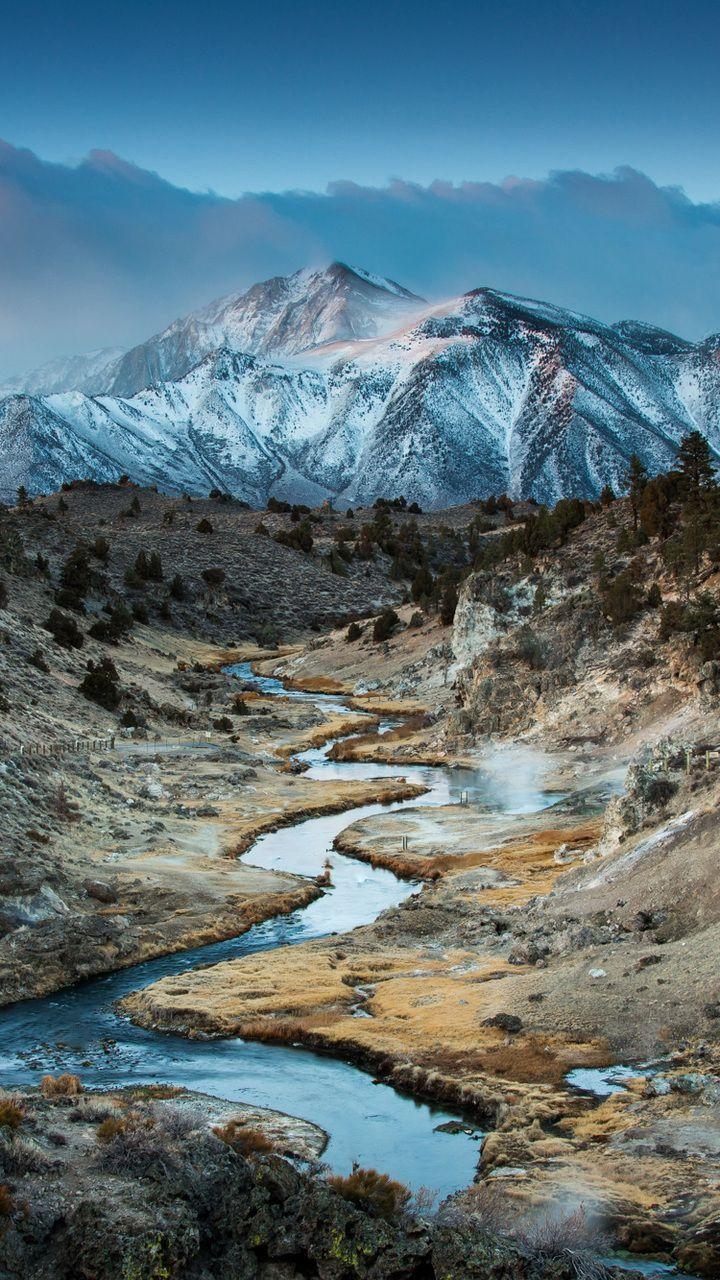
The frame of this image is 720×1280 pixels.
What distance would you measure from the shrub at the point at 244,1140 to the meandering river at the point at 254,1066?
79.6 inches

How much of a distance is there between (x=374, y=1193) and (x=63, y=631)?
215 ft

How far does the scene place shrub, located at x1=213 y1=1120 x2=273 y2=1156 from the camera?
19609 mm

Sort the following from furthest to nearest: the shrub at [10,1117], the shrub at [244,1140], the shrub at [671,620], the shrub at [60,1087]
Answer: the shrub at [671,620] → the shrub at [60,1087] → the shrub at [244,1140] → the shrub at [10,1117]

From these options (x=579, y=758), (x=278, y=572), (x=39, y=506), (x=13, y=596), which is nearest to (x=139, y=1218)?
(x=579, y=758)

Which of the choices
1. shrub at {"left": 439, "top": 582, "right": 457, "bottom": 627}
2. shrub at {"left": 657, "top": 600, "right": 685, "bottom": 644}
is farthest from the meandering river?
shrub at {"left": 439, "top": 582, "right": 457, "bottom": 627}

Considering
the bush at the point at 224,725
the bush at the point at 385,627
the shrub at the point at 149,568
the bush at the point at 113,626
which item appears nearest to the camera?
the bush at the point at 224,725

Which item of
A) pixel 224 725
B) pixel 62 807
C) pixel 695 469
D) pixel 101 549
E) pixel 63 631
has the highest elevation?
pixel 695 469

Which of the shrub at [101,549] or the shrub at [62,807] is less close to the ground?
the shrub at [101,549]

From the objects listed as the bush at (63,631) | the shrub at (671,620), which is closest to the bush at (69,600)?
the bush at (63,631)

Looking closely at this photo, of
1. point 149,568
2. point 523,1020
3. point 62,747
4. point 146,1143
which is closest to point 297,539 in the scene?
point 149,568

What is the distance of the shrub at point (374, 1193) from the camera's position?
17.5 m

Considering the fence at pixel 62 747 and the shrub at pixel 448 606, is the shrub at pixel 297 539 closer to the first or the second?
the shrub at pixel 448 606

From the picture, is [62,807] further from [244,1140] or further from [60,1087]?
[244,1140]

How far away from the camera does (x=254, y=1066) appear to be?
89.6ft
